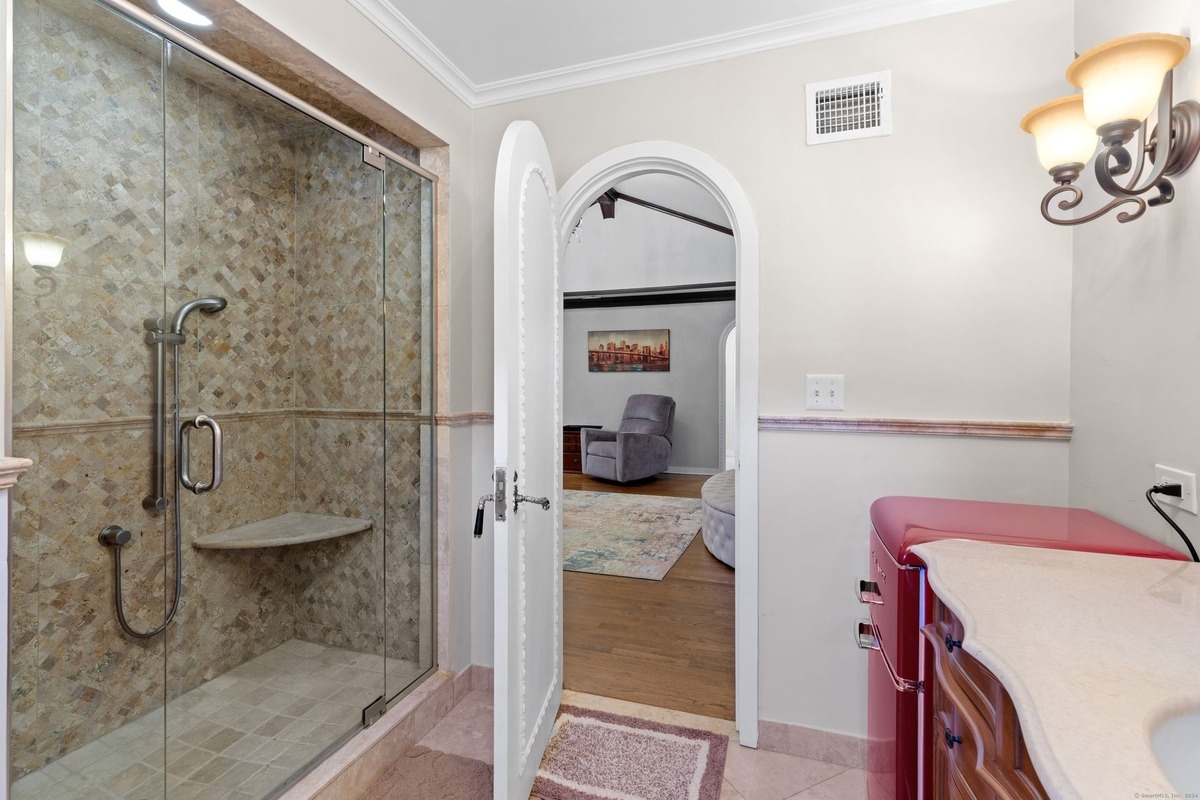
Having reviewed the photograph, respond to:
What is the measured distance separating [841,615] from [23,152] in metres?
2.52

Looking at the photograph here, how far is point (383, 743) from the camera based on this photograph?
177 cm

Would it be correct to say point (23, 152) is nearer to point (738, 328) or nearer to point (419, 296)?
point (419, 296)

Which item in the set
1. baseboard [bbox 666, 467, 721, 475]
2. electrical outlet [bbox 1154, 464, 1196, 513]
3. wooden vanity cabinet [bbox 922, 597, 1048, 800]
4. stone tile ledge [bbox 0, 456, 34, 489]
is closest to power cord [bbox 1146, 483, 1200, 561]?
electrical outlet [bbox 1154, 464, 1196, 513]

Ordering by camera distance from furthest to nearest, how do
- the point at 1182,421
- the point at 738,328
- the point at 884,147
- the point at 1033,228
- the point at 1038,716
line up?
1. the point at 738,328
2. the point at 884,147
3. the point at 1033,228
4. the point at 1182,421
5. the point at 1038,716

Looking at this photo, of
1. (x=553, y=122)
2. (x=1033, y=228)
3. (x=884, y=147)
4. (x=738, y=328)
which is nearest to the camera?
(x=1033, y=228)

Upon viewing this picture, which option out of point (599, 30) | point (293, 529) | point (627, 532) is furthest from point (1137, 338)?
point (627, 532)

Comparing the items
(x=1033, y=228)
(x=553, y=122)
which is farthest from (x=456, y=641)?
(x=1033, y=228)

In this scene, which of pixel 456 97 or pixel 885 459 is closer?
pixel 885 459

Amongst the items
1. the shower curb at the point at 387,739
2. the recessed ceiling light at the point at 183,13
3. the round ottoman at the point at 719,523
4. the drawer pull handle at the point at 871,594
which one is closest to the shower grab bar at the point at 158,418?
the recessed ceiling light at the point at 183,13

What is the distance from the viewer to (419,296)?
2.15 metres

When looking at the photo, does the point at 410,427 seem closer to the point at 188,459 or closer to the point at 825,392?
the point at 188,459

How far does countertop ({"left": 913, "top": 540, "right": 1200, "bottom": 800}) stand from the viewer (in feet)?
1.49

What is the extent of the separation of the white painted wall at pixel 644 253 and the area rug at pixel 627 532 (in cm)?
287

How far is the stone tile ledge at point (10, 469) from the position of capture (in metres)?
0.97
